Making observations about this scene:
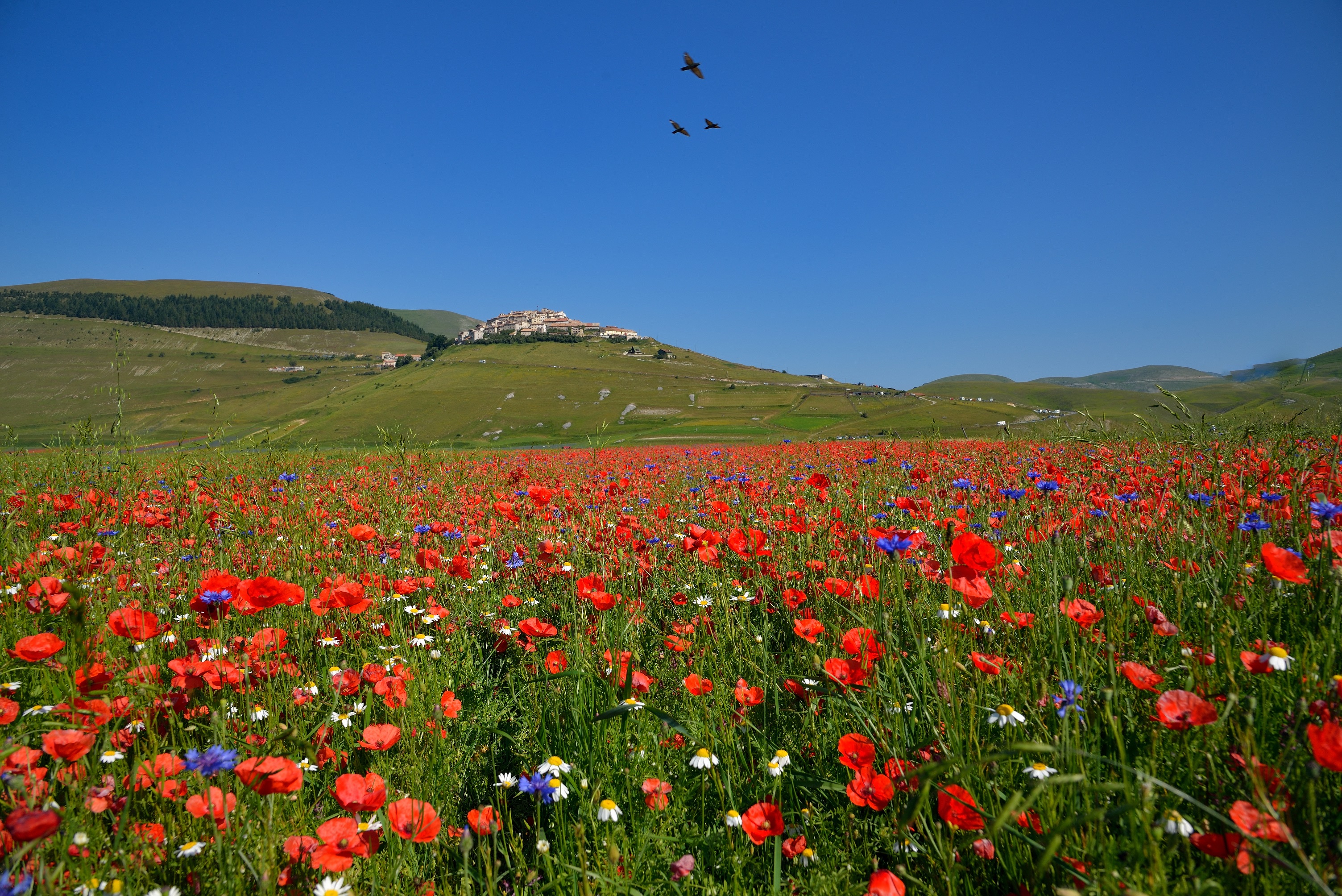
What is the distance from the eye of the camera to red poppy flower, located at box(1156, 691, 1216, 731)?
3.82ft

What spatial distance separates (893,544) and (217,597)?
7.34 ft

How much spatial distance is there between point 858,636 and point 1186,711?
0.82m

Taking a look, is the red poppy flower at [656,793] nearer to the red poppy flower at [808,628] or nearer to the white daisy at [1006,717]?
the red poppy flower at [808,628]

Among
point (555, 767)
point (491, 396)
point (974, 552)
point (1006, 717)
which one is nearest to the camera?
point (974, 552)

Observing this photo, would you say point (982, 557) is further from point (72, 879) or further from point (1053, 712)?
point (72, 879)

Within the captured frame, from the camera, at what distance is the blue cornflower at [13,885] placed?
1.07 m

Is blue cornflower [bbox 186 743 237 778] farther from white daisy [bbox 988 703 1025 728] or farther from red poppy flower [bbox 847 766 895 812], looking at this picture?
white daisy [bbox 988 703 1025 728]

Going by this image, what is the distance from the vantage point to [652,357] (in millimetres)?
146500

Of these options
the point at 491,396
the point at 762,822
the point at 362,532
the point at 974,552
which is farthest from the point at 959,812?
the point at 491,396

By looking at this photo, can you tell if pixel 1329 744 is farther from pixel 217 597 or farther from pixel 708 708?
pixel 217 597

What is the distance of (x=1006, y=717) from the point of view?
5.28 ft

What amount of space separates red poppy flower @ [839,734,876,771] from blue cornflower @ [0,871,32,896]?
1778 millimetres

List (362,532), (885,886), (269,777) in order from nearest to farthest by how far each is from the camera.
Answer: (885,886), (269,777), (362,532)

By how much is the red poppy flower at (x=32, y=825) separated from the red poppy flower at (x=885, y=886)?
159cm
